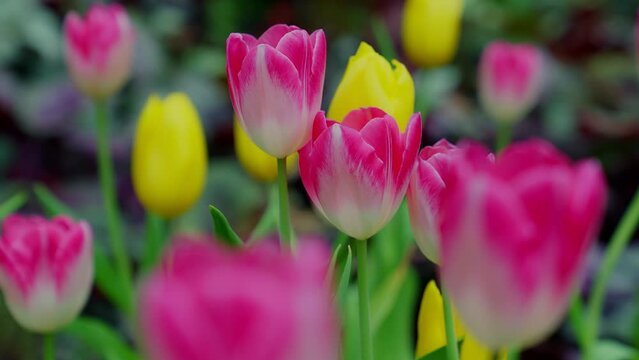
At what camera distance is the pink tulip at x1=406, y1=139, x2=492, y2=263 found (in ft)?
1.47

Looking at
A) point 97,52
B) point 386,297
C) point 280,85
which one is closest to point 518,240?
point 280,85

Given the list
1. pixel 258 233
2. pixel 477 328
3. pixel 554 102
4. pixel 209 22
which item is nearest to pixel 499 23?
pixel 554 102

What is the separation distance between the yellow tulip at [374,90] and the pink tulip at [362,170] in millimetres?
84

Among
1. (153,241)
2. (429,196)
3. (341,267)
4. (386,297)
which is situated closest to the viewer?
(429,196)

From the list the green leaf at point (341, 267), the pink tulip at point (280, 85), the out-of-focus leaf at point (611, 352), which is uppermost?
the pink tulip at point (280, 85)

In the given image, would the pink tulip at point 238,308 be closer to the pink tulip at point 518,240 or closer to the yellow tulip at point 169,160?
the pink tulip at point 518,240

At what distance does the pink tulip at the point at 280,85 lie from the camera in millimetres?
501

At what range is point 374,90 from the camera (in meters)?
0.56

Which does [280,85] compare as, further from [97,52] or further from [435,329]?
[97,52]

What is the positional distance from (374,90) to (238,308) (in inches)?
13.0

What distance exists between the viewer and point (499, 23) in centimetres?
221

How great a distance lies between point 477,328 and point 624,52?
1968 mm

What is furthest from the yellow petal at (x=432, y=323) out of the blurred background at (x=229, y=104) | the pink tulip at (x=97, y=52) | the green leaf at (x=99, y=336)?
the blurred background at (x=229, y=104)

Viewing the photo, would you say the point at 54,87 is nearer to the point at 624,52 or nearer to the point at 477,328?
the point at 624,52
